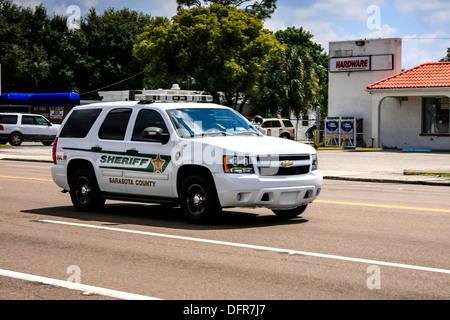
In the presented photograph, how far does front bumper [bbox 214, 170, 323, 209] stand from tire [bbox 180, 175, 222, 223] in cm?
14

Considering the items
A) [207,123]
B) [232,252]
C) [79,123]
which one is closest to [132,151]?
[207,123]

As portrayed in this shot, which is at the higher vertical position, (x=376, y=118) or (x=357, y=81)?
(x=357, y=81)

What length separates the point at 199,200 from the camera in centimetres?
1077

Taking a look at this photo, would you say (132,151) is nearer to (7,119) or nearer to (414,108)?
(414,108)

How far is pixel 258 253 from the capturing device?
8.47m

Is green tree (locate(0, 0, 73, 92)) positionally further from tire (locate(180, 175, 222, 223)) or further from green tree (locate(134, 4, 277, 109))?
tire (locate(180, 175, 222, 223))

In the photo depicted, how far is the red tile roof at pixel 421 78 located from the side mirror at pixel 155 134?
2681 cm

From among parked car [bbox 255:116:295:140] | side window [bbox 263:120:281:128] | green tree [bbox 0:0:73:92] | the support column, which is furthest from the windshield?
green tree [bbox 0:0:73:92]

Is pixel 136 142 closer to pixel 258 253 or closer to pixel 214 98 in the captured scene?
pixel 258 253

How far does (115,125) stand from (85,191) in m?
1.30

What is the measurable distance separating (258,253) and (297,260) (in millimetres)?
612

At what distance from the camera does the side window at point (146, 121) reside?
11570 mm

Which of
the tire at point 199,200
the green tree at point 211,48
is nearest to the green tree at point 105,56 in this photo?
the green tree at point 211,48

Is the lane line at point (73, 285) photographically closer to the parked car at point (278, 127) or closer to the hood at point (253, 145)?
the hood at point (253, 145)
